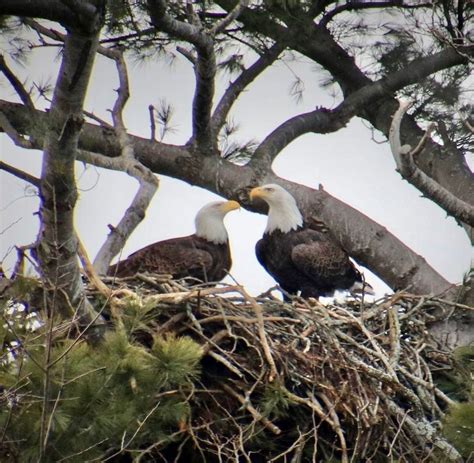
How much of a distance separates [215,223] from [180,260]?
18.7 inches

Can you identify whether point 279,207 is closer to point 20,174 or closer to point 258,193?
point 258,193

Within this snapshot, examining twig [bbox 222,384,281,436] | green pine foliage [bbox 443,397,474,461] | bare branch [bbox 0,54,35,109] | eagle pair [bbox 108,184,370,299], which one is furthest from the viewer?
eagle pair [bbox 108,184,370,299]

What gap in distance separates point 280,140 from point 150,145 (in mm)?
718

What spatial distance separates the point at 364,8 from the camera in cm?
711

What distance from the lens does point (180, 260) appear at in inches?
262

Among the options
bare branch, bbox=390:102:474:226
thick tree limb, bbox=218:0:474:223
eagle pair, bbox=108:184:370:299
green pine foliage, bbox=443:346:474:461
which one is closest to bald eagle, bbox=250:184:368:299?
eagle pair, bbox=108:184:370:299

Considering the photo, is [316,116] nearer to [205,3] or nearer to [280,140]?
[280,140]

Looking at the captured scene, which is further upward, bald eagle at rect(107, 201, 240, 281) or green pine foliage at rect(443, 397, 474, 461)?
bald eagle at rect(107, 201, 240, 281)

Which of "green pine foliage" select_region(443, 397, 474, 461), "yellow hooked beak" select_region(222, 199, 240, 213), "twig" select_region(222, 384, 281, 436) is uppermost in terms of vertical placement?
"yellow hooked beak" select_region(222, 199, 240, 213)

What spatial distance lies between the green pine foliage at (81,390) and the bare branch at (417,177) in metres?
1.49

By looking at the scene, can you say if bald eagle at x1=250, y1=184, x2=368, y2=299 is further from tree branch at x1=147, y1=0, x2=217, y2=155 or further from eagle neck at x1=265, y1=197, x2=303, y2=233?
tree branch at x1=147, y1=0, x2=217, y2=155

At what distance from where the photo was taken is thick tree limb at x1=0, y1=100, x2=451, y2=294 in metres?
6.77

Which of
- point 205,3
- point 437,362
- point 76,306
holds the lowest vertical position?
point 437,362

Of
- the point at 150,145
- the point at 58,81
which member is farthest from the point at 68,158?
the point at 150,145
